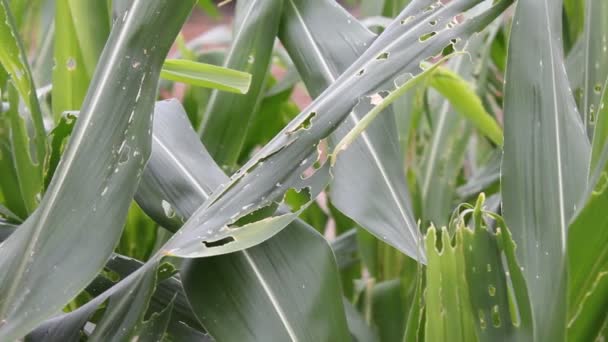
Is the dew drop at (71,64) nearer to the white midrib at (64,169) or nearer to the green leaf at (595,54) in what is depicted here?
the white midrib at (64,169)

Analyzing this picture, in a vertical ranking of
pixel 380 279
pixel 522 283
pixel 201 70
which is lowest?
pixel 380 279

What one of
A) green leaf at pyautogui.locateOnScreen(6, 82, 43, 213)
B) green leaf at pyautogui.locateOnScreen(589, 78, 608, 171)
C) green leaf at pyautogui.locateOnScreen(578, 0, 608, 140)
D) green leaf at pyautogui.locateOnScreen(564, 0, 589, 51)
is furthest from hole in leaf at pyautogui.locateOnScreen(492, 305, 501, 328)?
green leaf at pyautogui.locateOnScreen(564, 0, 589, 51)

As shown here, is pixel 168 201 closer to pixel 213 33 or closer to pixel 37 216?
pixel 37 216

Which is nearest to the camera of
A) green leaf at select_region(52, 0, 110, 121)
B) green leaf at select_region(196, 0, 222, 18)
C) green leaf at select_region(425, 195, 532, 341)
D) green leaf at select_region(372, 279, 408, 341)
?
green leaf at select_region(425, 195, 532, 341)

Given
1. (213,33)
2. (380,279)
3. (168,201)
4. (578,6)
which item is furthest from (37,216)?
(213,33)

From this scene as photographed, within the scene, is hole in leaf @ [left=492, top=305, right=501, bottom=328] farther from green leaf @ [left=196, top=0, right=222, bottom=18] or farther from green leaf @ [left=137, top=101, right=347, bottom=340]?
Result: green leaf @ [left=196, top=0, right=222, bottom=18]

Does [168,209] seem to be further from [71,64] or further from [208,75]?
[71,64]

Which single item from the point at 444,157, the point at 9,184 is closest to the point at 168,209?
the point at 9,184
